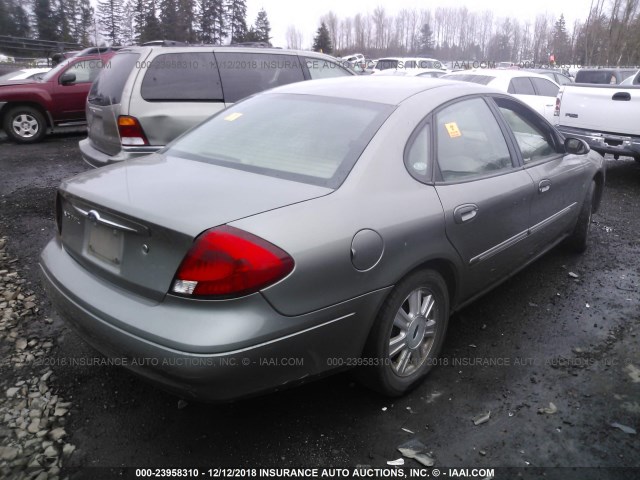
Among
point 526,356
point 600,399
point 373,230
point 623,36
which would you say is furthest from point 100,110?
point 623,36

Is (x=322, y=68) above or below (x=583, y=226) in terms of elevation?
above

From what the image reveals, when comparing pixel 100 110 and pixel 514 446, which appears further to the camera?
pixel 100 110

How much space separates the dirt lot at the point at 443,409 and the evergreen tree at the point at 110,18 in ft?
195

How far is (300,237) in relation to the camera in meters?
2.04

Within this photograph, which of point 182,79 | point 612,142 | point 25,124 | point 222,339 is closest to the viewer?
point 222,339

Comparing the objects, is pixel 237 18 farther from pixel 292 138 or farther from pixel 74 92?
pixel 292 138

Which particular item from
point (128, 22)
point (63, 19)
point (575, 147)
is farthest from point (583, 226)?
point (128, 22)

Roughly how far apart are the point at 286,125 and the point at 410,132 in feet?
2.31

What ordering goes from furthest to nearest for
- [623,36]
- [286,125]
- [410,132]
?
[623,36] < [286,125] < [410,132]

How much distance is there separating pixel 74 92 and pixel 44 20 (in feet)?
128

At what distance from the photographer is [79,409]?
2.57m

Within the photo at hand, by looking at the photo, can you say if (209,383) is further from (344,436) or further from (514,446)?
(514,446)

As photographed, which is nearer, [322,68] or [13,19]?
[322,68]

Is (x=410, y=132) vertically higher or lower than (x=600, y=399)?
higher
